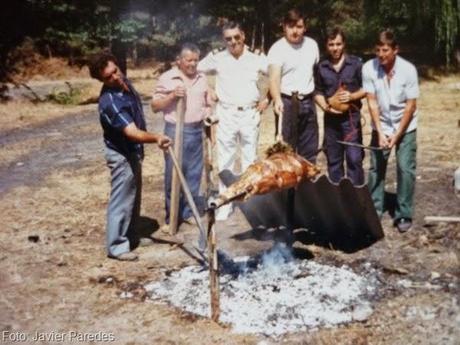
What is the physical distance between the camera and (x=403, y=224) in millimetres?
6758

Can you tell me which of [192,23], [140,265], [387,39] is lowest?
[140,265]

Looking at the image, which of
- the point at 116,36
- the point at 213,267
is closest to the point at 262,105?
the point at 213,267

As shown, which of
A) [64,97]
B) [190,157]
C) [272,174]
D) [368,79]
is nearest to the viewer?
[272,174]

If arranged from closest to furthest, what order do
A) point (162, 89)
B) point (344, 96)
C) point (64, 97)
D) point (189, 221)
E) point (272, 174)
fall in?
point (272, 174), point (344, 96), point (162, 89), point (189, 221), point (64, 97)

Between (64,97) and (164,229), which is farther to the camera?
(64,97)

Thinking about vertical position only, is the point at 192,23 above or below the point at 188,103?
above

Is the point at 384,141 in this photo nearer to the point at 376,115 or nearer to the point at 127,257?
the point at 376,115

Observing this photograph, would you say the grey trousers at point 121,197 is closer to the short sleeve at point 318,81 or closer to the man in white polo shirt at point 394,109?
the short sleeve at point 318,81

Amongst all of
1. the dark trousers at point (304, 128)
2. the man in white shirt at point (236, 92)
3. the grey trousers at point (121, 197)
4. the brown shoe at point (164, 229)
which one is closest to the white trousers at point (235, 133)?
the man in white shirt at point (236, 92)

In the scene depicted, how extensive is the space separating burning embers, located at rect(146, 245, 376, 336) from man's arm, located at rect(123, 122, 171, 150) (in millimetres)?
1448

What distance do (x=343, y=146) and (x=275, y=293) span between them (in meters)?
2.55

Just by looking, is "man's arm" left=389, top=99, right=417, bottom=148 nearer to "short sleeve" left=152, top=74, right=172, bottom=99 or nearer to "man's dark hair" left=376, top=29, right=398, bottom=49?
Result: "man's dark hair" left=376, top=29, right=398, bottom=49

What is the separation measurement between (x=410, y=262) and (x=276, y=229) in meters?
1.64

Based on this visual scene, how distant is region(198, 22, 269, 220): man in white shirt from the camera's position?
6.86 m
